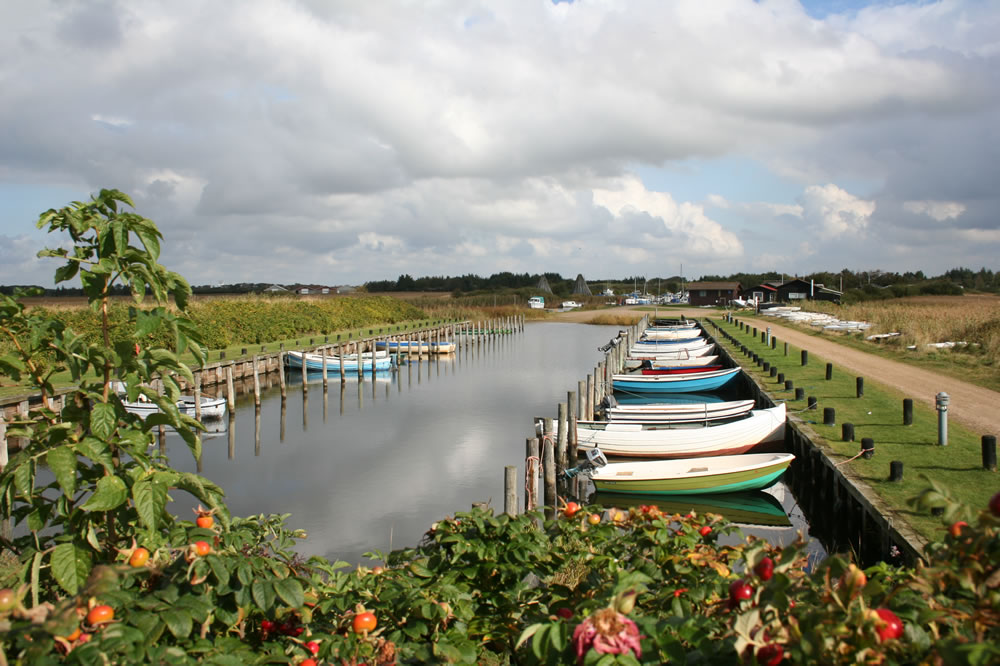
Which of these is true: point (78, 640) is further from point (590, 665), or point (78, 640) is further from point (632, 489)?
point (632, 489)

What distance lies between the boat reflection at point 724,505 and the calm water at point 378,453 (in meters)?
0.37

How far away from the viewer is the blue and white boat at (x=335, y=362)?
3334 centimetres

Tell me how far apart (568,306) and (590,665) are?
324 feet

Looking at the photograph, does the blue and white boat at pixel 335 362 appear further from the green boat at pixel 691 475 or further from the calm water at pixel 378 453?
the green boat at pixel 691 475

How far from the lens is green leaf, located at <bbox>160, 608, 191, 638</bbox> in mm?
2217

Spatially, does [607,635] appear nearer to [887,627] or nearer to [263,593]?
[887,627]

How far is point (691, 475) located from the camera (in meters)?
13.0

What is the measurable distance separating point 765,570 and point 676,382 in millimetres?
23879

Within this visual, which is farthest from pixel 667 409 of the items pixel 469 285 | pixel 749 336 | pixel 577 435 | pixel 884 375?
pixel 469 285

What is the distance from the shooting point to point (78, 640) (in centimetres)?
205

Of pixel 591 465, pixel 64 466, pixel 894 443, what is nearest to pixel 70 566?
pixel 64 466

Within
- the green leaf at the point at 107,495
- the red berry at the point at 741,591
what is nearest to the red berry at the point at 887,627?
the red berry at the point at 741,591

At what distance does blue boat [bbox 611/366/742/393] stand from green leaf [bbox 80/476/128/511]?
2301 cm

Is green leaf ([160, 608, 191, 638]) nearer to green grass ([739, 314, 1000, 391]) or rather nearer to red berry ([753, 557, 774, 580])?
red berry ([753, 557, 774, 580])
